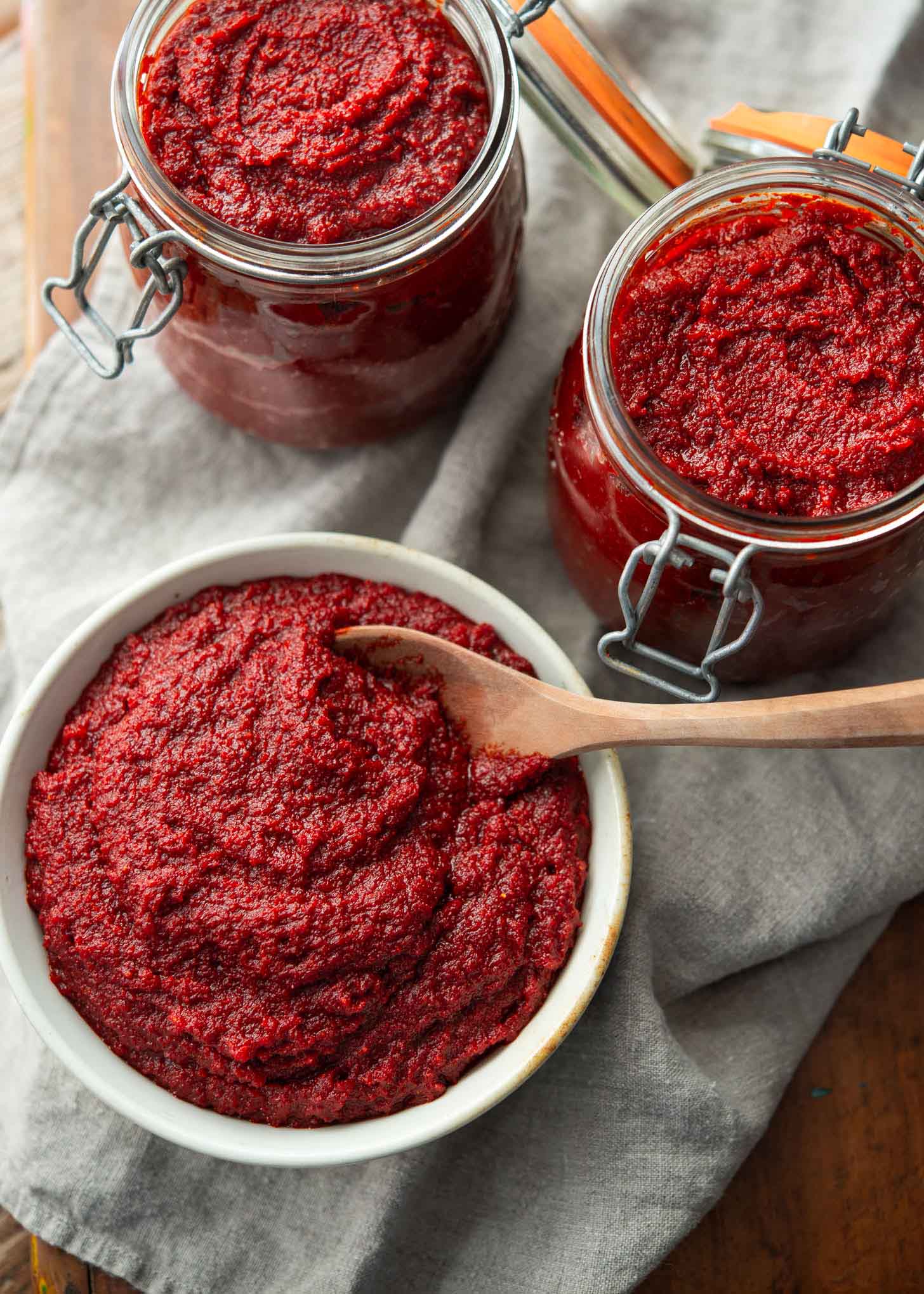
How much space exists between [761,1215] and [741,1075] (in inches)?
11.7

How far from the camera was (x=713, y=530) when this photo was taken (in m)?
1.62

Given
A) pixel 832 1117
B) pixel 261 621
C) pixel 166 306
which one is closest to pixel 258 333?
pixel 166 306

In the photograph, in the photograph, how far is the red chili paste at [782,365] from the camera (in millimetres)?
1691

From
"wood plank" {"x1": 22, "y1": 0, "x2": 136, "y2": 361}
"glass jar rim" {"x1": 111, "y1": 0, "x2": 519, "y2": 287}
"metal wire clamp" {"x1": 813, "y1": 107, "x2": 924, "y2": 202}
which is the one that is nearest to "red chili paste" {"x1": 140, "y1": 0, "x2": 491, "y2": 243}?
"glass jar rim" {"x1": 111, "y1": 0, "x2": 519, "y2": 287}

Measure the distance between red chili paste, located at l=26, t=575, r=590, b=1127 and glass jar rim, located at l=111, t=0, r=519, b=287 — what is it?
0.61 meters

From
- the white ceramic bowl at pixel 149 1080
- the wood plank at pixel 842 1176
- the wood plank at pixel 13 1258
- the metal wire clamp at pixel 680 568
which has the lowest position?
the wood plank at pixel 13 1258

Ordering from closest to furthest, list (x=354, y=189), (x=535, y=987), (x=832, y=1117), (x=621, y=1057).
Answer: (x=354, y=189) → (x=535, y=987) → (x=621, y=1057) → (x=832, y=1117)

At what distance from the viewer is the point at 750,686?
2207 mm

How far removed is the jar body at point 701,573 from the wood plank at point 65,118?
1.14 meters

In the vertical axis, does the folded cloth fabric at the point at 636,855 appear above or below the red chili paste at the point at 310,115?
below

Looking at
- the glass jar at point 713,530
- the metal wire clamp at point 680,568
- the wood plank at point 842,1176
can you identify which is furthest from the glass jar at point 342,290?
the wood plank at point 842,1176

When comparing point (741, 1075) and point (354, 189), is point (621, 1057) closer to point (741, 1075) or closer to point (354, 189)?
point (741, 1075)

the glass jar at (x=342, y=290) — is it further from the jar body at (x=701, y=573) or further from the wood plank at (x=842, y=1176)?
the wood plank at (x=842, y=1176)

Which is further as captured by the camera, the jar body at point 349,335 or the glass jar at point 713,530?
the jar body at point 349,335
